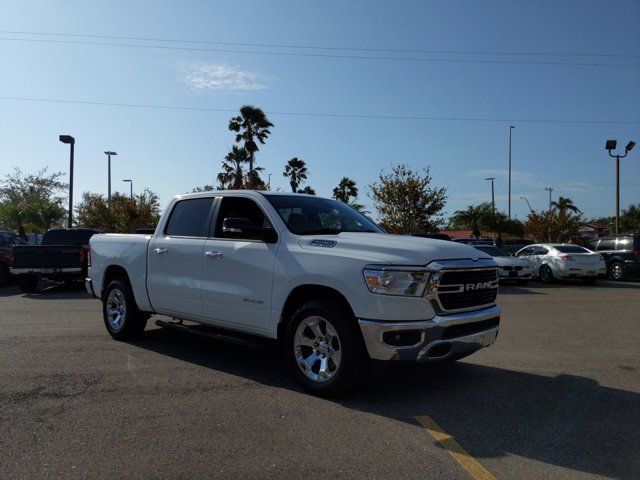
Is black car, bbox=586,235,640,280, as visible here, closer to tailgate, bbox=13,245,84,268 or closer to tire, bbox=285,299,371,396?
tailgate, bbox=13,245,84,268

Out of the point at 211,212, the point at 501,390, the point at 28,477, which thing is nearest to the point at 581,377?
the point at 501,390

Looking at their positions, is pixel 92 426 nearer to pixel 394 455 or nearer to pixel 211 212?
pixel 394 455

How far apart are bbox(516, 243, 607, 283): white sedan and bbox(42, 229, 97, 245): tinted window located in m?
16.1

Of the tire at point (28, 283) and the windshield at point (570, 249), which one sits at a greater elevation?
the windshield at point (570, 249)

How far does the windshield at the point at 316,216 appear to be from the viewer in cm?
550

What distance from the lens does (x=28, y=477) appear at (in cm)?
325

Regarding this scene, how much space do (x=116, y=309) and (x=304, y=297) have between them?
11.8 feet

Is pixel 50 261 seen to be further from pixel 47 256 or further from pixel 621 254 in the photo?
pixel 621 254

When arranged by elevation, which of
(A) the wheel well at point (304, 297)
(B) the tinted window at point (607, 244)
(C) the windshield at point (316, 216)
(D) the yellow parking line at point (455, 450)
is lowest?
(D) the yellow parking line at point (455, 450)

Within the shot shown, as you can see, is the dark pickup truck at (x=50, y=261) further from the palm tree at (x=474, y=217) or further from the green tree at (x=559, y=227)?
the palm tree at (x=474, y=217)

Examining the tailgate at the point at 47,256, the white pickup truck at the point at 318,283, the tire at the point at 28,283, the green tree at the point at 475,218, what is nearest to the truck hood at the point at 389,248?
the white pickup truck at the point at 318,283

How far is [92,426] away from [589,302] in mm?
12301

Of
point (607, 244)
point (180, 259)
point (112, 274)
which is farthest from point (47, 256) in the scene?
point (607, 244)

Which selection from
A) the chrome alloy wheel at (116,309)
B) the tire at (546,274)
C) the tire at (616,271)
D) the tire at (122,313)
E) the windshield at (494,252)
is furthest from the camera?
the tire at (616,271)
